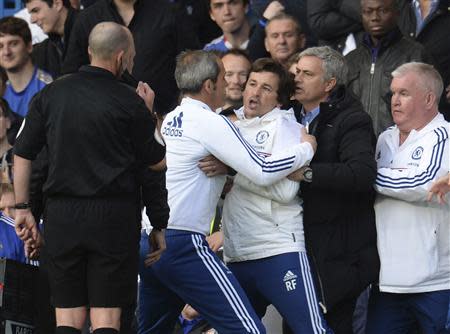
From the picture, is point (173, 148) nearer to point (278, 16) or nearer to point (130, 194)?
point (130, 194)

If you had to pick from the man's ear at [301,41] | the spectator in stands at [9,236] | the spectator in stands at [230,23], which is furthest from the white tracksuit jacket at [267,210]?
the spectator in stands at [230,23]

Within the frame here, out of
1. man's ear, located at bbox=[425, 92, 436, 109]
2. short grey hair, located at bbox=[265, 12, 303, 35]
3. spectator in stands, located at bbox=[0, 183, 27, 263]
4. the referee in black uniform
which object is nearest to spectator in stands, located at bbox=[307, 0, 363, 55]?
short grey hair, located at bbox=[265, 12, 303, 35]

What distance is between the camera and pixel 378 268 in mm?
7312

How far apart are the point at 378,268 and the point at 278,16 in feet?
11.0

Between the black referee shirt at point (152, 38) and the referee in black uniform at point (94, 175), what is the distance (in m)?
2.74

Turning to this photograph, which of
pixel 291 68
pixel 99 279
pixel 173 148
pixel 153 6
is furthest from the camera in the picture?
pixel 153 6

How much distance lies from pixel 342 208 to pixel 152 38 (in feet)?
9.75

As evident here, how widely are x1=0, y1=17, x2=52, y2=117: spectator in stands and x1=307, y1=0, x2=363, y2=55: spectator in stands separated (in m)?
2.53

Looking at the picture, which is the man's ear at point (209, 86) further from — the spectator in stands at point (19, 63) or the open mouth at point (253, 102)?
the spectator in stands at point (19, 63)

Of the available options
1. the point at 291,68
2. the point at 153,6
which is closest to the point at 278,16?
the point at 153,6

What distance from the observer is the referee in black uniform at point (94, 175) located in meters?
6.55

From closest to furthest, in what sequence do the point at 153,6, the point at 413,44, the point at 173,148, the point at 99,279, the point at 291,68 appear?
the point at 99,279
the point at 173,148
the point at 291,68
the point at 413,44
the point at 153,6

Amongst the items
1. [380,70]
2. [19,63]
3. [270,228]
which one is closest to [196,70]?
[270,228]

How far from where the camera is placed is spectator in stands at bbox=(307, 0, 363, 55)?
9.93 meters
